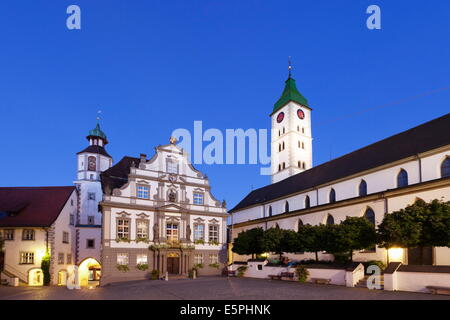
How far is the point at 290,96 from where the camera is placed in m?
67.9

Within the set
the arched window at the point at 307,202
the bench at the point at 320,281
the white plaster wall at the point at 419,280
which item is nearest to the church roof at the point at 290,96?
the arched window at the point at 307,202

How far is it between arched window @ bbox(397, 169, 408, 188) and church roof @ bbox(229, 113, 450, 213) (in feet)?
4.01

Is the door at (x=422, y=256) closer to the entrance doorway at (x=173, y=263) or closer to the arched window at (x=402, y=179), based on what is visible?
the arched window at (x=402, y=179)

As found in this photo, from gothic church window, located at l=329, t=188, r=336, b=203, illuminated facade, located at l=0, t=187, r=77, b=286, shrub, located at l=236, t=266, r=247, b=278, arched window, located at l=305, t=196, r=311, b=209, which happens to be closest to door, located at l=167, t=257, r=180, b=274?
shrub, located at l=236, t=266, r=247, b=278

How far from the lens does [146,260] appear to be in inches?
1400

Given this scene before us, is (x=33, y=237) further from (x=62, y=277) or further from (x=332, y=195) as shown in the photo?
(x=332, y=195)

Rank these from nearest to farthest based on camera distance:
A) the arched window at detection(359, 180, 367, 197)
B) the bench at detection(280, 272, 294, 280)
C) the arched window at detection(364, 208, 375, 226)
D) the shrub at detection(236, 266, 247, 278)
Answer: the bench at detection(280, 272, 294, 280) < the arched window at detection(364, 208, 375, 226) < the arched window at detection(359, 180, 367, 197) < the shrub at detection(236, 266, 247, 278)

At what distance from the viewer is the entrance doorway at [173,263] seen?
121ft

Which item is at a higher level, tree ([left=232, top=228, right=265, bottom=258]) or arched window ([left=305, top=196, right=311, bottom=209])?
arched window ([left=305, top=196, right=311, bottom=209])

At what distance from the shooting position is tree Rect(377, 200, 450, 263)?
1972 cm

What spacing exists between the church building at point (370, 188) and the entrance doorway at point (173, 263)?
40.4 ft

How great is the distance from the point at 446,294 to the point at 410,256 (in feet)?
28.4

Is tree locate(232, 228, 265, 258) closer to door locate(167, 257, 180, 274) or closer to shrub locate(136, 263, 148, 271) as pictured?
door locate(167, 257, 180, 274)
